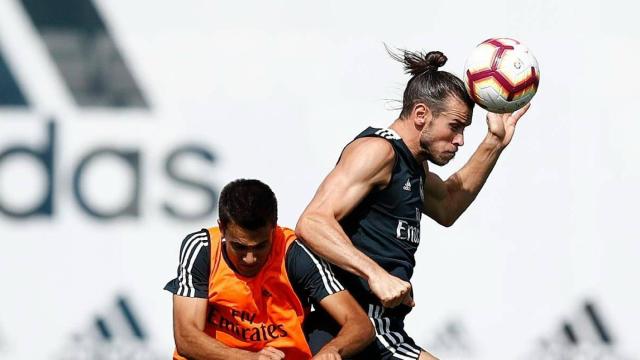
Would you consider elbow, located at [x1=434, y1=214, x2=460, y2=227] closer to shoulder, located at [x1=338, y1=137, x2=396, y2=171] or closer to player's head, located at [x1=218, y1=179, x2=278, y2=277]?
shoulder, located at [x1=338, y1=137, x2=396, y2=171]

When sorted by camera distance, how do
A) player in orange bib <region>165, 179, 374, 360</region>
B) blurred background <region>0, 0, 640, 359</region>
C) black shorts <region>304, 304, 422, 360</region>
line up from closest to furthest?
player in orange bib <region>165, 179, 374, 360</region>
black shorts <region>304, 304, 422, 360</region>
blurred background <region>0, 0, 640, 359</region>

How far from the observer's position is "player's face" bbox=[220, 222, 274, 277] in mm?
5367

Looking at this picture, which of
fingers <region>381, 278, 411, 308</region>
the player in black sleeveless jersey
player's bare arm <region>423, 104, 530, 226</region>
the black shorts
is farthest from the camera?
player's bare arm <region>423, 104, 530, 226</region>

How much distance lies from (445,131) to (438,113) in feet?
0.28

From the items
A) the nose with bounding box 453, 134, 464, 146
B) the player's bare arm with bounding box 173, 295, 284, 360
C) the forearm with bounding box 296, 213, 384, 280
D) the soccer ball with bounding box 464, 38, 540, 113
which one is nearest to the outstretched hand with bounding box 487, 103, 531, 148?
the soccer ball with bounding box 464, 38, 540, 113

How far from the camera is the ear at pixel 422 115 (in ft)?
19.5

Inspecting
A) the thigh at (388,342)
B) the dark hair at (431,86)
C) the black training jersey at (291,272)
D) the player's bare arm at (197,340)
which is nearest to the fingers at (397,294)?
the black training jersey at (291,272)

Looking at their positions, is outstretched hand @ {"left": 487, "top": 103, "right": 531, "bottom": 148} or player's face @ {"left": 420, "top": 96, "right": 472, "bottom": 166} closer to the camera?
player's face @ {"left": 420, "top": 96, "right": 472, "bottom": 166}

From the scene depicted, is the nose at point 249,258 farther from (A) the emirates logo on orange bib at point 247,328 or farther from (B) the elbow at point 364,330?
(B) the elbow at point 364,330

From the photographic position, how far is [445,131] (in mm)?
5906

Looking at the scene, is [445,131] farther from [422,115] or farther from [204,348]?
[204,348]

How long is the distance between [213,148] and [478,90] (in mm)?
3347

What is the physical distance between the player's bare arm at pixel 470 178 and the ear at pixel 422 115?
0.54 metres

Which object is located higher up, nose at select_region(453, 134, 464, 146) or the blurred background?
nose at select_region(453, 134, 464, 146)
